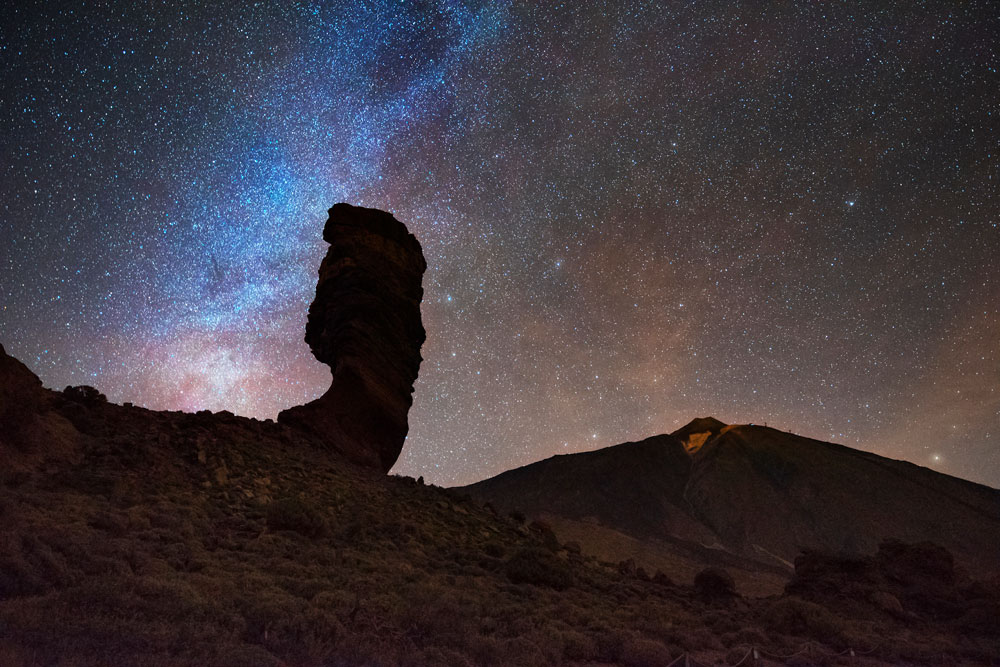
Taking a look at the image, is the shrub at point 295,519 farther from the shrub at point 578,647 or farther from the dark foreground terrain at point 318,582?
the shrub at point 578,647

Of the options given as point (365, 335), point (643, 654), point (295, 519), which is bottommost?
point (643, 654)

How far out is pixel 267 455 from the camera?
1648cm

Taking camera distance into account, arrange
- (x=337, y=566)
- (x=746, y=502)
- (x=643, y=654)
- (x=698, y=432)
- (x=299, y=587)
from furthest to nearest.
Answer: (x=698, y=432) < (x=746, y=502) < (x=337, y=566) < (x=299, y=587) < (x=643, y=654)

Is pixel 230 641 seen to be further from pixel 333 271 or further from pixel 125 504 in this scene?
pixel 333 271

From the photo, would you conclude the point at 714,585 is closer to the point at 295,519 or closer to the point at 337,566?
the point at 337,566

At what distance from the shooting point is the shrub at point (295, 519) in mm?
11805

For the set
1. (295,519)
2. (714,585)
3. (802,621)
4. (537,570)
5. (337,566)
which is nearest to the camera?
(337,566)

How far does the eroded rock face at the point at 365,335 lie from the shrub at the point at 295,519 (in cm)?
836

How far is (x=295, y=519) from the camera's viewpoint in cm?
1192

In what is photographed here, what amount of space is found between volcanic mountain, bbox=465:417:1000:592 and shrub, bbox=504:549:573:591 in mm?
33065

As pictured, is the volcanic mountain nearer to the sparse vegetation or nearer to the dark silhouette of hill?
the dark silhouette of hill

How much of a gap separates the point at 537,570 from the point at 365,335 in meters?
13.5

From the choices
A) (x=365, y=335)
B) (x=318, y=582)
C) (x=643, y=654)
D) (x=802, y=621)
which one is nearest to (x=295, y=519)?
(x=318, y=582)

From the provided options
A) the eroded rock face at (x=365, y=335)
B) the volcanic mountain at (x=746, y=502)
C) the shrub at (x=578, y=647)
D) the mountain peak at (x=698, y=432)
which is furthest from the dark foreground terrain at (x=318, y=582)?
the mountain peak at (x=698, y=432)
